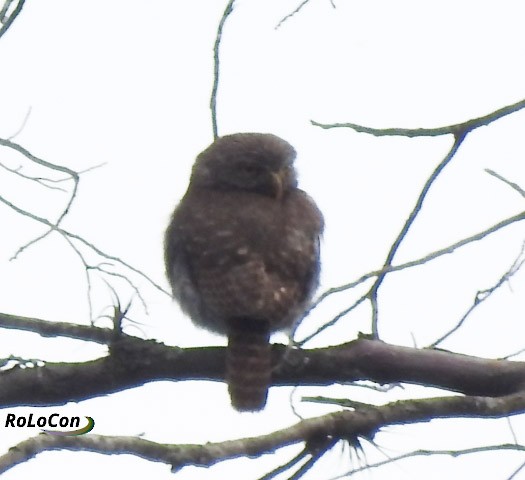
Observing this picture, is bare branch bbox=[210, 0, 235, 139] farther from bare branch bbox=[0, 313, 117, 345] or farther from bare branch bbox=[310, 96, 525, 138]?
bare branch bbox=[0, 313, 117, 345]

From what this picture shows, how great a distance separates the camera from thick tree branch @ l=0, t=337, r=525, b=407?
9.05ft

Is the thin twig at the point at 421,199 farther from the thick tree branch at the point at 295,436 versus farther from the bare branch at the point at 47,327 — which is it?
the bare branch at the point at 47,327

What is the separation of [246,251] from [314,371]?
2.43 feet

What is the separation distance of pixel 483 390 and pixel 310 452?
2.52ft

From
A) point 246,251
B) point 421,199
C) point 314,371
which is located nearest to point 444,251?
point 421,199

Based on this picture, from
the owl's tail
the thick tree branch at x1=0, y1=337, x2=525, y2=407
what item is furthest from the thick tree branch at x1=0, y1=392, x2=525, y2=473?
the owl's tail

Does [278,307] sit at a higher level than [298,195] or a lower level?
lower

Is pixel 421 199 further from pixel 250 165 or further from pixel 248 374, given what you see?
pixel 250 165

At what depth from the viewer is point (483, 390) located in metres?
2.80

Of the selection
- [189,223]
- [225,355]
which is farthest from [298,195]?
[225,355]

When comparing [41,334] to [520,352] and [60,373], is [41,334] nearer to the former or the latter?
[60,373]

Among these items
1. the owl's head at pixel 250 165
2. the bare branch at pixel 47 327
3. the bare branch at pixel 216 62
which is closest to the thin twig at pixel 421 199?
the bare branch at pixel 216 62

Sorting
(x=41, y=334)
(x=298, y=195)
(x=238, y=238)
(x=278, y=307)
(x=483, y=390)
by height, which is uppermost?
(x=298, y=195)

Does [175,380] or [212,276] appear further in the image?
[212,276]
